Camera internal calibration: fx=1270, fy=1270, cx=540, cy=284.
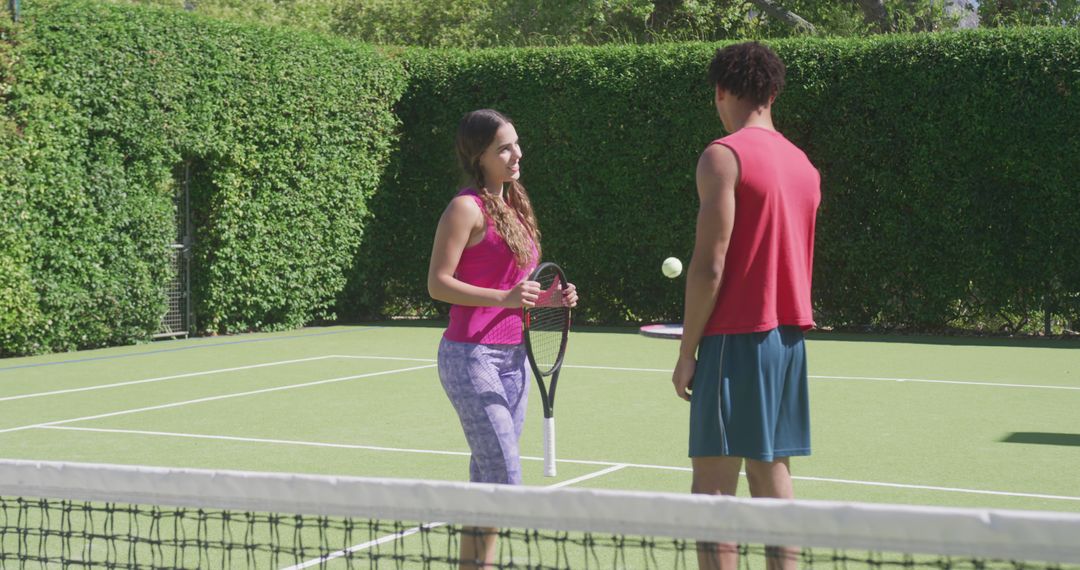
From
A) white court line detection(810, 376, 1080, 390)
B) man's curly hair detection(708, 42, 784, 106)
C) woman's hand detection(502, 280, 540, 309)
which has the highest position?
man's curly hair detection(708, 42, 784, 106)

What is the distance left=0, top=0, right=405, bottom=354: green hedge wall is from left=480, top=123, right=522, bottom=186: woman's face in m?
9.41

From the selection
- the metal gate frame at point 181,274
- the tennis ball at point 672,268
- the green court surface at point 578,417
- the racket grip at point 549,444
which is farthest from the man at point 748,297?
the metal gate frame at point 181,274

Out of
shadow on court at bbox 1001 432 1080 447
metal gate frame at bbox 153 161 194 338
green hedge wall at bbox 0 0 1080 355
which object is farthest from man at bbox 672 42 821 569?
metal gate frame at bbox 153 161 194 338

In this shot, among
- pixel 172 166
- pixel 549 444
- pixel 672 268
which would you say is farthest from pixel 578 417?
pixel 172 166

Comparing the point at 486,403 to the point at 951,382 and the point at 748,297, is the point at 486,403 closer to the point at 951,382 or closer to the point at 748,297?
the point at 748,297

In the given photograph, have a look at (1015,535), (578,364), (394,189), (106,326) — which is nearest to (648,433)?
(578,364)

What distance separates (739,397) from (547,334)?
4.14 ft

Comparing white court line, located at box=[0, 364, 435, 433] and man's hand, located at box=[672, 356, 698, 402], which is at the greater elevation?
man's hand, located at box=[672, 356, 698, 402]

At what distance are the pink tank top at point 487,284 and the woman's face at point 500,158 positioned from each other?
0.09m

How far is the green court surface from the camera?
273 inches

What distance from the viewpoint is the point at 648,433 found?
8273mm

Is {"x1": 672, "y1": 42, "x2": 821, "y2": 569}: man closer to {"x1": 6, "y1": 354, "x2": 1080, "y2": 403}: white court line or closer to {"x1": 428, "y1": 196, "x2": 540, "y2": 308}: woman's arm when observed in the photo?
{"x1": 428, "y1": 196, "x2": 540, "y2": 308}: woman's arm

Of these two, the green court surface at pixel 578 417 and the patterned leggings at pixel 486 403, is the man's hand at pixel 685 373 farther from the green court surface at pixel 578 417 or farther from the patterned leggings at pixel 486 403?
the green court surface at pixel 578 417

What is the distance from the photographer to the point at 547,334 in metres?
4.65
